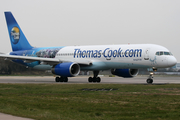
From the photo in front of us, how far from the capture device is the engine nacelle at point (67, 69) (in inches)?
1302

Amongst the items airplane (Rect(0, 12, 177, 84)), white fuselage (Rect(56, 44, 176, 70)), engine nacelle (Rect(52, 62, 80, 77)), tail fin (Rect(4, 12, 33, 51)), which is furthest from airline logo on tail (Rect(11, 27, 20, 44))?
engine nacelle (Rect(52, 62, 80, 77))

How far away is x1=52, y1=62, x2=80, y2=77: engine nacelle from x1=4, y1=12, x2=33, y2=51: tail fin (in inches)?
423

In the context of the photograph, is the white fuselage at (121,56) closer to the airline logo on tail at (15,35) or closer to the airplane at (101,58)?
the airplane at (101,58)

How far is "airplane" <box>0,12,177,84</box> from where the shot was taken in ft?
102

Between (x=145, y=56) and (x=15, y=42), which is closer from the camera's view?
(x=145, y=56)

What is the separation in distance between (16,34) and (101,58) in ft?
48.9

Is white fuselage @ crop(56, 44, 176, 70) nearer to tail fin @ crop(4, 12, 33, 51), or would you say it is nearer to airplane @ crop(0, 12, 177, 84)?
airplane @ crop(0, 12, 177, 84)

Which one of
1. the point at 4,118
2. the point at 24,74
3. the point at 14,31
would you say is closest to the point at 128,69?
the point at 14,31

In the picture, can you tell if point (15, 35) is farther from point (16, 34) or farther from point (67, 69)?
point (67, 69)

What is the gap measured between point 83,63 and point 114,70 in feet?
15.3

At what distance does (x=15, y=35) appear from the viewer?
1715 inches

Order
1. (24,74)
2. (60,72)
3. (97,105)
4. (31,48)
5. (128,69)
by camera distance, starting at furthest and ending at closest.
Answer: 1. (24,74)
2. (31,48)
3. (128,69)
4. (60,72)
5. (97,105)

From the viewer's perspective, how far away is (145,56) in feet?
103

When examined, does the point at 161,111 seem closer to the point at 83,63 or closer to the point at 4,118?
the point at 4,118
